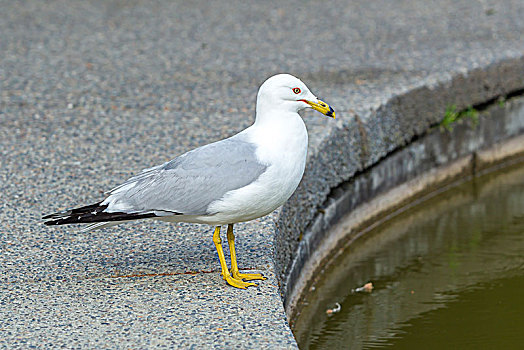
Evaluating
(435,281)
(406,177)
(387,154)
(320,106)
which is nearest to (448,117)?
(406,177)

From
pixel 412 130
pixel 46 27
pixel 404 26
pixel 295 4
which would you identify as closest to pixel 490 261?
pixel 412 130

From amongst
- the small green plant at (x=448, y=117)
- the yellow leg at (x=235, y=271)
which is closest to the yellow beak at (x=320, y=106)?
the yellow leg at (x=235, y=271)

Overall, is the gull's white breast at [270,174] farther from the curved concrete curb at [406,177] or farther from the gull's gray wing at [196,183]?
the curved concrete curb at [406,177]

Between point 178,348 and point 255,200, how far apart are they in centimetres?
65

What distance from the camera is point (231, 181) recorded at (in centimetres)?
303

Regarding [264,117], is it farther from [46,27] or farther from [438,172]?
[46,27]

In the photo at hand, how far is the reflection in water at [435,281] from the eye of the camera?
379cm

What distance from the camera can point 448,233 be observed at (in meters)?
5.00

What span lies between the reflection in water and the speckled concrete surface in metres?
0.44

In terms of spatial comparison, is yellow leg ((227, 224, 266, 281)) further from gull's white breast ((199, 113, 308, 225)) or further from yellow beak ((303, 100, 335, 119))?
yellow beak ((303, 100, 335, 119))

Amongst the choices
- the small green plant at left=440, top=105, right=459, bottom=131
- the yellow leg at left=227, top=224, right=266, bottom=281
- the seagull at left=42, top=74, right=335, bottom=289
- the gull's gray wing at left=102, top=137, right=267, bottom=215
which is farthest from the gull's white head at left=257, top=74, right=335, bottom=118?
the small green plant at left=440, top=105, right=459, bottom=131

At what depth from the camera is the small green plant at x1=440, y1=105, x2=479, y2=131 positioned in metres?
5.54

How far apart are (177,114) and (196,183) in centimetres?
223

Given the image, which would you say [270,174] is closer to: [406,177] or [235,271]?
[235,271]
